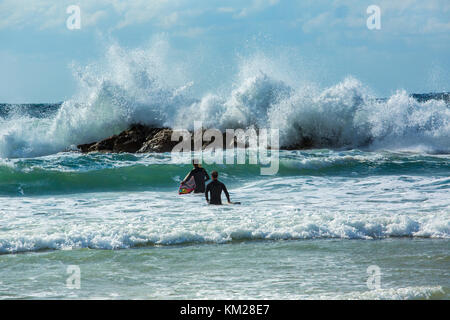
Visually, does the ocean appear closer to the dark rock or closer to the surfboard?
the surfboard

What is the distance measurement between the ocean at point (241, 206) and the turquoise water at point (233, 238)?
0.09 ft

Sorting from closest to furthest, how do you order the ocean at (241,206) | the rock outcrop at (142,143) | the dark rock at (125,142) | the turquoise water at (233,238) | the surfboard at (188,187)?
the turquoise water at (233,238), the ocean at (241,206), the surfboard at (188,187), the rock outcrop at (142,143), the dark rock at (125,142)

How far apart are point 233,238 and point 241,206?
2294mm

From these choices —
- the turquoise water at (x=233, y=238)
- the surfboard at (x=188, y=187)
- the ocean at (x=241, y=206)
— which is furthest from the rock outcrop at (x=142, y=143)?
the surfboard at (x=188, y=187)

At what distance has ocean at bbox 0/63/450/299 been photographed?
5633 millimetres

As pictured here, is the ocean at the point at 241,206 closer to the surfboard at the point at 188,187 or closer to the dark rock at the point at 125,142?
the surfboard at the point at 188,187

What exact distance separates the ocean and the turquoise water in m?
0.03

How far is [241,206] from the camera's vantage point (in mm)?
9859

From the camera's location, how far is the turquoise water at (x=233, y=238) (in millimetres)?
5422

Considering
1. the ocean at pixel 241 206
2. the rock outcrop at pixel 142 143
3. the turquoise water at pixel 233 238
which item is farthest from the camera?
the rock outcrop at pixel 142 143

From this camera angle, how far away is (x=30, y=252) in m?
7.04

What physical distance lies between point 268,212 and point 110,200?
3599mm

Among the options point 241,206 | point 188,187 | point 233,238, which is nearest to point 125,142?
point 188,187
